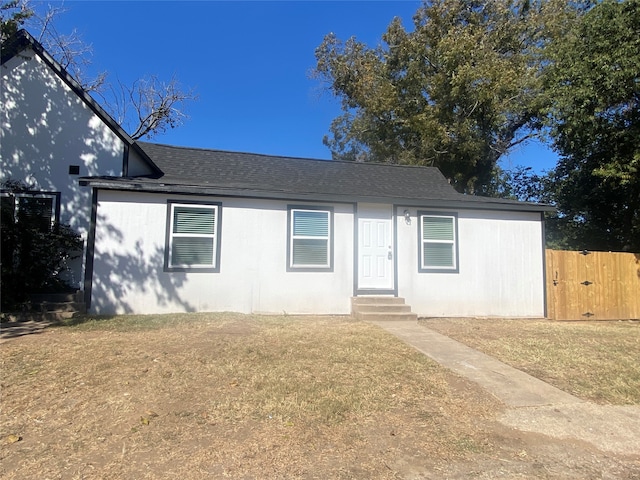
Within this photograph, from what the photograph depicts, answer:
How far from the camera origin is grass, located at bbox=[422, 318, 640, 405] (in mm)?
4668

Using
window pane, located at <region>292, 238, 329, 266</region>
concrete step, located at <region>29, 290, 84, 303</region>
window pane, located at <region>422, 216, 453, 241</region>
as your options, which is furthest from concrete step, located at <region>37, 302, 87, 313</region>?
window pane, located at <region>422, 216, 453, 241</region>

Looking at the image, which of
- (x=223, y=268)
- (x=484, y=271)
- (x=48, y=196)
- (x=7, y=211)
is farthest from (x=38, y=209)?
(x=484, y=271)

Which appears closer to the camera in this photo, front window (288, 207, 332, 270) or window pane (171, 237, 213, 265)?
window pane (171, 237, 213, 265)

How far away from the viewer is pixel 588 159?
582 inches

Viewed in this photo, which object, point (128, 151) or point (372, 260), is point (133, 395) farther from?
point (128, 151)

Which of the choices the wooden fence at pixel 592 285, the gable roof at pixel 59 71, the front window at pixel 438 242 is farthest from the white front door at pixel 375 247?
the gable roof at pixel 59 71

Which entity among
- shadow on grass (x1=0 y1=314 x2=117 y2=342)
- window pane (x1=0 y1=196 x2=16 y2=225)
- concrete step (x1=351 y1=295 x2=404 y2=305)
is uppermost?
window pane (x1=0 y1=196 x2=16 y2=225)

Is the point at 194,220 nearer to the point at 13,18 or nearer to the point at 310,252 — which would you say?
the point at 310,252

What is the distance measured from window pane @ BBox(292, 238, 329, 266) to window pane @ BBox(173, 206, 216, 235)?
1.95 meters

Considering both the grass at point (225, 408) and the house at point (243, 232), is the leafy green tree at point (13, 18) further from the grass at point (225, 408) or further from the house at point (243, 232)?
the grass at point (225, 408)

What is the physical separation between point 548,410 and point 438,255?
6103 mm

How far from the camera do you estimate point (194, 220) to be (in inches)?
351

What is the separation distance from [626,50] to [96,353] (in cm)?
1337

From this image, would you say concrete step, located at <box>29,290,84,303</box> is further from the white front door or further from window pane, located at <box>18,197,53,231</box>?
the white front door
